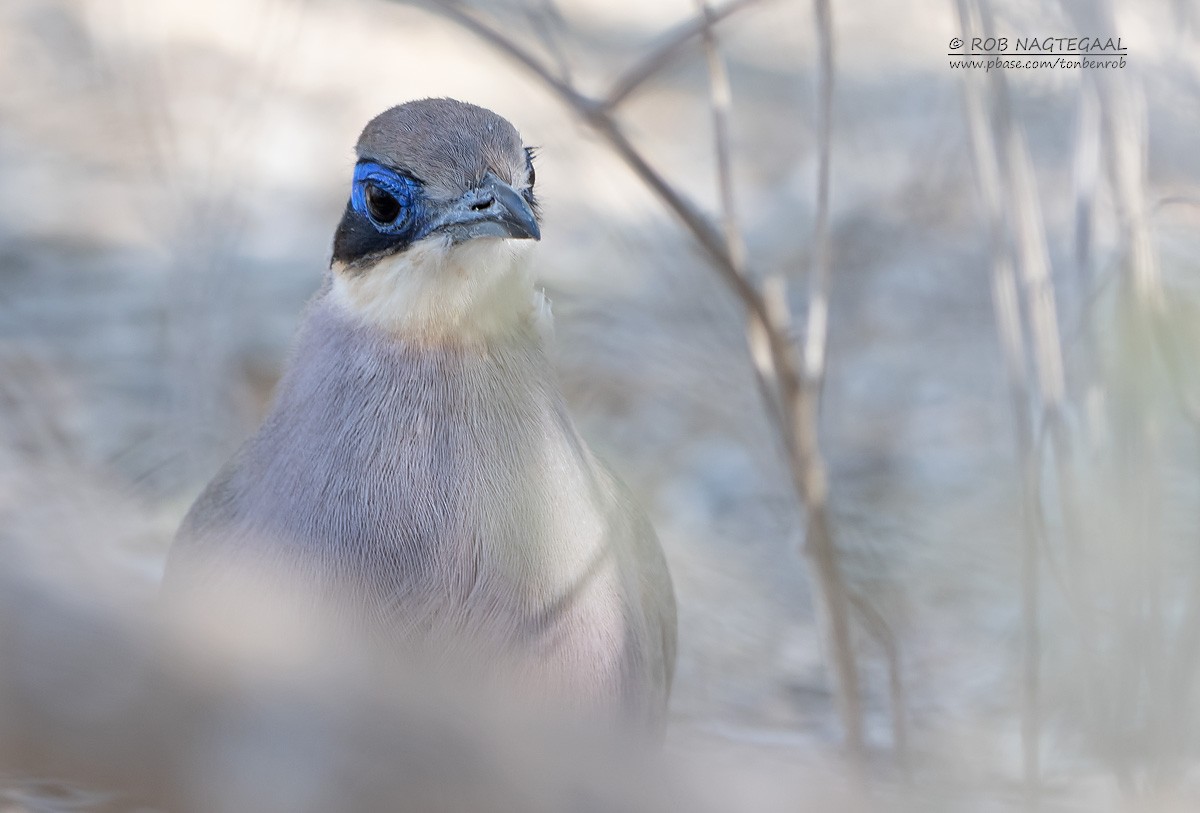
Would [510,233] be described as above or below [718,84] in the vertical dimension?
below

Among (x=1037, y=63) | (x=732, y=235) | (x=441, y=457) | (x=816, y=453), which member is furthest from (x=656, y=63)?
(x=1037, y=63)

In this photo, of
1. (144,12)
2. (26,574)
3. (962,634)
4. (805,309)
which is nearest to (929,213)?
(805,309)

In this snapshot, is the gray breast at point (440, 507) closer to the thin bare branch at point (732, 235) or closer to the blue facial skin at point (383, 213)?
the blue facial skin at point (383, 213)

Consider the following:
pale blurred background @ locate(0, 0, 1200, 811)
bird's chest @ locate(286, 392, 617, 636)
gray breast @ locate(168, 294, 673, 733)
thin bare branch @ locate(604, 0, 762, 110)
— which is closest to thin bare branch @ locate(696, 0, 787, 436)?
thin bare branch @ locate(604, 0, 762, 110)

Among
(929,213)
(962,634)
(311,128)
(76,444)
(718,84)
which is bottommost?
(962,634)

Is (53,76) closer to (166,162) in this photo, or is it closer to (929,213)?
(166,162)

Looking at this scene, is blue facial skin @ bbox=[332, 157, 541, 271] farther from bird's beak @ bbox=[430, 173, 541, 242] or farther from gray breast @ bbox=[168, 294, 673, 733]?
gray breast @ bbox=[168, 294, 673, 733]

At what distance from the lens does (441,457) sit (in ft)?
7.95

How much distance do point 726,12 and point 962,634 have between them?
2.60 meters

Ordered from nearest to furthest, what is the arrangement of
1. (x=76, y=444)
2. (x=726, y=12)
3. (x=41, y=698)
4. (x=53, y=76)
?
(x=41, y=698) < (x=726, y=12) < (x=76, y=444) < (x=53, y=76)

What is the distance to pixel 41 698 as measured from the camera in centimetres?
93

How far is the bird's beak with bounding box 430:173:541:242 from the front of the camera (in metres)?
2.36

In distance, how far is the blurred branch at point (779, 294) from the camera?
247cm

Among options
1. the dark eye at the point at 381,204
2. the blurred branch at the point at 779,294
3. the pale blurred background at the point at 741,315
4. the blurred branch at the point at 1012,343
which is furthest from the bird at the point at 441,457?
the blurred branch at the point at 1012,343
